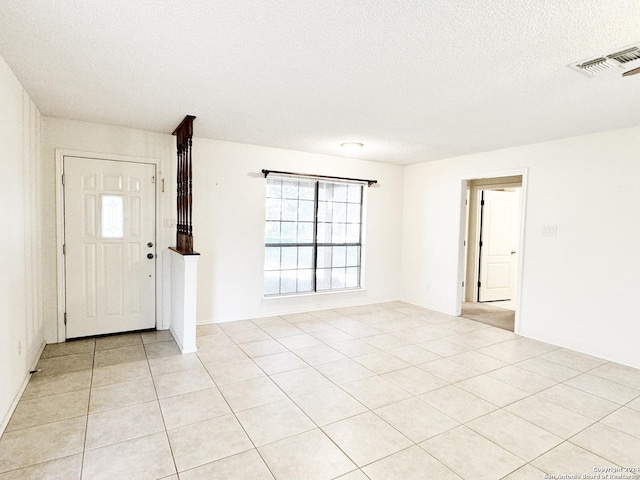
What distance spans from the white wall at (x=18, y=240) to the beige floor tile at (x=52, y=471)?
517 mm

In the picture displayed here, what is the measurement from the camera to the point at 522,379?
318cm

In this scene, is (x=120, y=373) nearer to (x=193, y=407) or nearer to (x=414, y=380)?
(x=193, y=407)

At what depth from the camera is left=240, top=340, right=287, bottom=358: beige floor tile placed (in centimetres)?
364

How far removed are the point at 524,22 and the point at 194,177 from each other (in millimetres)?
3679

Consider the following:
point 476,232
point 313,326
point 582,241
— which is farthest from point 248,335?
point 476,232

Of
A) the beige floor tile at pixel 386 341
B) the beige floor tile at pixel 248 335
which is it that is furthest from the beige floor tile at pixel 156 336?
the beige floor tile at pixel 386 341

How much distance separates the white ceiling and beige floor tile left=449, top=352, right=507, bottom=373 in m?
2.34

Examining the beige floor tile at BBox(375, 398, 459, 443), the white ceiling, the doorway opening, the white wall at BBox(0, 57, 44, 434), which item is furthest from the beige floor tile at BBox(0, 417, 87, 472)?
the doorway opening

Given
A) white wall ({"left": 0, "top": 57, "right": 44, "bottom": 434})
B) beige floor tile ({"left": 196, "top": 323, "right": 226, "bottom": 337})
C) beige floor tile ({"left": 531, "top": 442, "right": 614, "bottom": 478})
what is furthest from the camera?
beige floor tile ({"left": 196, "top": 323, "right": 226, "bottom": 337})

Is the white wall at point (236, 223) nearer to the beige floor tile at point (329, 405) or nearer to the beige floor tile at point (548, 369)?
the beige floor tile at point (329, 405)

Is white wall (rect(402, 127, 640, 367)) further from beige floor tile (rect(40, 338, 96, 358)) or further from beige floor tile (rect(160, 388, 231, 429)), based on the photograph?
beige floor tile (rect(40, 338, 96, 358))

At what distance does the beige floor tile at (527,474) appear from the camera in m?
1.92

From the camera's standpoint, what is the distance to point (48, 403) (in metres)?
2.58

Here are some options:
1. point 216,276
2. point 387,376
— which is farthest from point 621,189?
point 216,276
